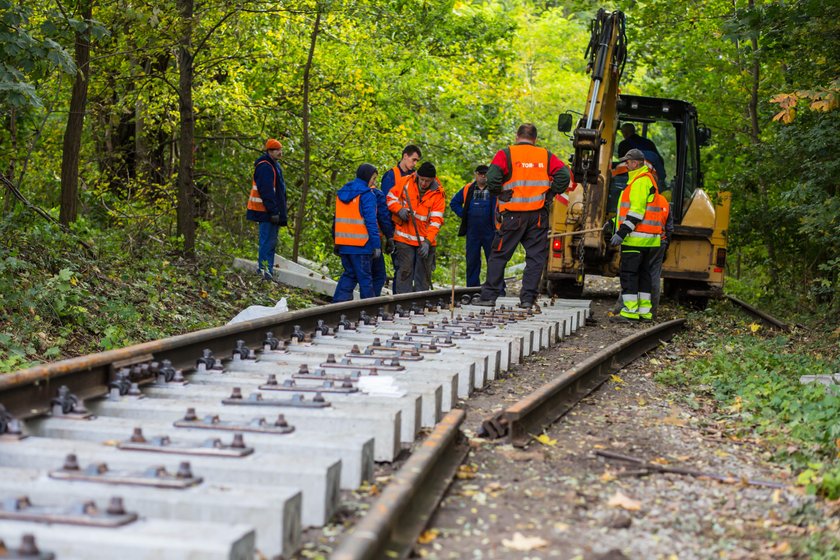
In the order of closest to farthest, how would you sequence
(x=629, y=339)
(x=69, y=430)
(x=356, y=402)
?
(x=69, y=430)
(x=356, y=402)
(x=629, y=339)

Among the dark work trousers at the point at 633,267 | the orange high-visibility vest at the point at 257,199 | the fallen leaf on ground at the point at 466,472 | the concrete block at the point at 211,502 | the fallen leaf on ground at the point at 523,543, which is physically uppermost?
the orange high-visibility vest at the point at 257,199

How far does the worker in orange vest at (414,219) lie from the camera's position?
13523mm

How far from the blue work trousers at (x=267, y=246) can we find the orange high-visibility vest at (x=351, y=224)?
3.19m

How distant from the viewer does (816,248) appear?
17016mm

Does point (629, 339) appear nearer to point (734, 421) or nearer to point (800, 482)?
point (734, 421)

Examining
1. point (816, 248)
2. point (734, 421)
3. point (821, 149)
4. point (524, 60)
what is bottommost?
point (734, 421)

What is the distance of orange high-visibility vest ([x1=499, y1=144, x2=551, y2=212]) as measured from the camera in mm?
11539

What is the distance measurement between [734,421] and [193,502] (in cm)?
445

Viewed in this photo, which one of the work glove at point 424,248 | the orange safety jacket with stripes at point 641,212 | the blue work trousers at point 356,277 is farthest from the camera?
the work glove at point 424,248

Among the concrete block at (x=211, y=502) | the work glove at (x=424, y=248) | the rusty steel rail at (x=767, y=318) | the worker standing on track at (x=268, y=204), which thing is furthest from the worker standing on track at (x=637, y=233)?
the concrete block at (x=211, y=502)

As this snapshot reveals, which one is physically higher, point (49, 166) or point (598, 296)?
point (49, 166)

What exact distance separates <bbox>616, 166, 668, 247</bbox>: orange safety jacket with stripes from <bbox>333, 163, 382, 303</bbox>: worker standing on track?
3.08m

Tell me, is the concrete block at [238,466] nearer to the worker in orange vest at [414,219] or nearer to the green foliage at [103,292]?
the green foliage at [103,292]

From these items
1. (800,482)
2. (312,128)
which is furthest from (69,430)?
(312,128)
